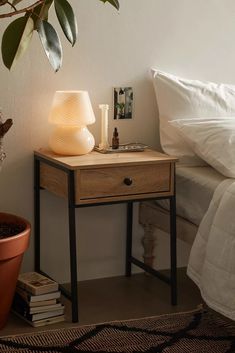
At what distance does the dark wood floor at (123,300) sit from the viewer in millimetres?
2949

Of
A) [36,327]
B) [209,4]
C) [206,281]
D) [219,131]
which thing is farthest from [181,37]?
[36,327]

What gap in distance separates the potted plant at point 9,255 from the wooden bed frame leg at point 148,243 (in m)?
0.70

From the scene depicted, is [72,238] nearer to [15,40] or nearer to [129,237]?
[129,237]

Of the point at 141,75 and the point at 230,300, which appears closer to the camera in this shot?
the point at 230,300

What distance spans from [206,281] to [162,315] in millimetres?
306

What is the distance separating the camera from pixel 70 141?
119 inches

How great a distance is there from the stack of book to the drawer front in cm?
40

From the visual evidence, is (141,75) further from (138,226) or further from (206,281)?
(206,281)

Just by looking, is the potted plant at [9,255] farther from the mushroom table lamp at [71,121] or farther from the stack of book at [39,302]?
the mushroom table lamp at [71,121]

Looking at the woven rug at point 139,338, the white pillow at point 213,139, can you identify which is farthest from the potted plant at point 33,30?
the woven rug at point 139,338

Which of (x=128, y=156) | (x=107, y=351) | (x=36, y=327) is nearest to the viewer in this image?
(x=107, y=351)

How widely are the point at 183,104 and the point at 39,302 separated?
1.08m

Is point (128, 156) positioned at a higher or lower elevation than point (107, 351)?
higher

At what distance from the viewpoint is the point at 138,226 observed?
3.51 m
